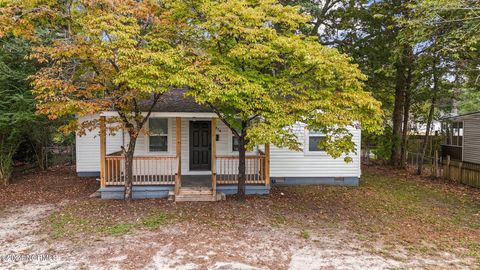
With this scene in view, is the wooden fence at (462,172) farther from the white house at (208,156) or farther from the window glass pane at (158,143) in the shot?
the window glass pane at (158,143)

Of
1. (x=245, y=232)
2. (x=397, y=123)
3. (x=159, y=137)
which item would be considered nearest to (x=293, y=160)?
(x=159, y=137)

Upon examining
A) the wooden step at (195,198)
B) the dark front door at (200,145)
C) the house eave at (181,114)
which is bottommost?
the wooden step at (195,198)

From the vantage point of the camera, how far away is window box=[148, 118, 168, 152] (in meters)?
11.6

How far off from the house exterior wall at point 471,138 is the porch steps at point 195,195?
47.8 ft

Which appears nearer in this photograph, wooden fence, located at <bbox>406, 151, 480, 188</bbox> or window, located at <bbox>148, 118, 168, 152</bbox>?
window, located at <bbox>148, 118, 168, 152</bbox>

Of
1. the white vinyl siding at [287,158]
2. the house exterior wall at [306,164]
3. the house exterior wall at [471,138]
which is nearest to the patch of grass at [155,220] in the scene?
the white vinyl siding at [287,158]

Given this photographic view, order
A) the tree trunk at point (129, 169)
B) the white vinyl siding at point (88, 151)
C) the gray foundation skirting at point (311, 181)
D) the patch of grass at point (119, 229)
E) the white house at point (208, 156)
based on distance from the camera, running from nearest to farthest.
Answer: the patch of grass at point (119, 229) → the tree trunk at point (129, 169) → the white house at point (208, 156) → the gray foundation skirting at point (311, 181) → the white vinyl siding at point (88, 151)

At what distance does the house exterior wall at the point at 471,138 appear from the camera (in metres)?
16.2

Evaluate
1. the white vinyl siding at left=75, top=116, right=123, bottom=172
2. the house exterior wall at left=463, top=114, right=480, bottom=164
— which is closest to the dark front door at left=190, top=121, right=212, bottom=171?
the white vinyl siding at left=75, top=116, right=123, bottom=172

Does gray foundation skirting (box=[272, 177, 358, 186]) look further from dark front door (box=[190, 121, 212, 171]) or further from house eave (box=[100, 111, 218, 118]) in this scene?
house eave (box=[100, 111, 218, 118])

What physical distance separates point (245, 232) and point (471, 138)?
15779 mm

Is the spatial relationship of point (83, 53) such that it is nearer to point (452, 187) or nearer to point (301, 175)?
point (301, 175)

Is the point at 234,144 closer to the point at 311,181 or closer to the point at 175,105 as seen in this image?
the point at 175,105

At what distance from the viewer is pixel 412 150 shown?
19641 millimetres
